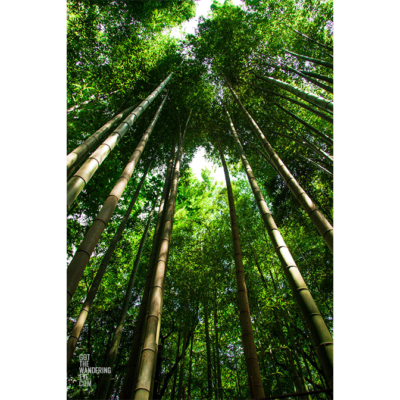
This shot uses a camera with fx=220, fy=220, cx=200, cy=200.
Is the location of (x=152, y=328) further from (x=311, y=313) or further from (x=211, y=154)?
(x=211, y=154)

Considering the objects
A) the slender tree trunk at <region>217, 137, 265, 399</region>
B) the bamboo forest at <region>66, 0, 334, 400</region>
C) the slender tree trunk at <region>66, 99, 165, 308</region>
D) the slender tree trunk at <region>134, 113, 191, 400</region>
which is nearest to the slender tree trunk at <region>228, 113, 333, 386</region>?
the slender tree trunk at <region>217, 137, 265, 399</region>

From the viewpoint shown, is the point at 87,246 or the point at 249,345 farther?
the point at 249,345

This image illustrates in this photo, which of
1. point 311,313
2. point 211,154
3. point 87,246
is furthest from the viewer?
point 211,154

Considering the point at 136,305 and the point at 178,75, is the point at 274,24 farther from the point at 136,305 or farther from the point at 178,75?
the point at 136,305

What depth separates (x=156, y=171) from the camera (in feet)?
19.7

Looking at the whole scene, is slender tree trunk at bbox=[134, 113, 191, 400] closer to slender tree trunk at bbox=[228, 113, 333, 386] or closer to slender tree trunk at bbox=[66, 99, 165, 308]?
slender tree trunk at bbox=[66, 99, 165, 308]

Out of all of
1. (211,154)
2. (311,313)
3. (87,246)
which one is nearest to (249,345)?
(311,313)

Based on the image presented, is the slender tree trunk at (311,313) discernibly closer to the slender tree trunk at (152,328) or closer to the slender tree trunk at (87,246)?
the slender tree trunk at (152,328)

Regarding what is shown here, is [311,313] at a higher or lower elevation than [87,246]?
lower

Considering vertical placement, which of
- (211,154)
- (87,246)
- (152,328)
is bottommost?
(152,328)

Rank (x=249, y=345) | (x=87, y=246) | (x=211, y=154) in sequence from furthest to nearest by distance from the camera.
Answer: (x=211, y=154)
(x=249, y=345)
(x=87, y=246)
